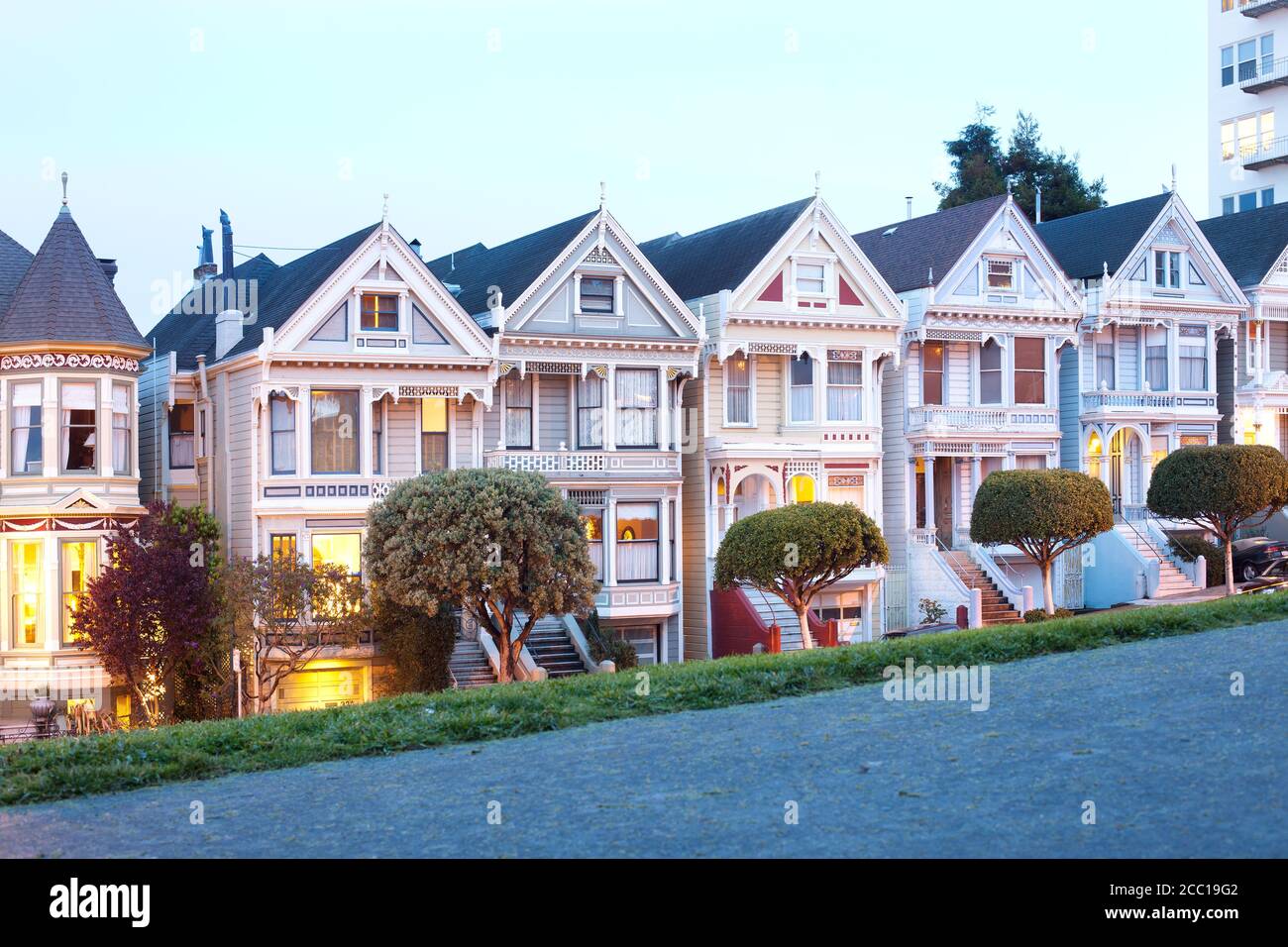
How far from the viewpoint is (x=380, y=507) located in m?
36.4

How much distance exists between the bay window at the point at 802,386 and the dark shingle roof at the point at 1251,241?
653 inches

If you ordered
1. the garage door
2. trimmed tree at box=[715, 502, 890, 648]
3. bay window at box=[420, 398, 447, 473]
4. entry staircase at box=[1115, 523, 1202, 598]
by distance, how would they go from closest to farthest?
trimmed tree at box=[715, 502, 890, 648] → the garage door → bay window at box=[420, 398, 447, 473] → entry staircase at box=[1115, 523, 1202, 598]

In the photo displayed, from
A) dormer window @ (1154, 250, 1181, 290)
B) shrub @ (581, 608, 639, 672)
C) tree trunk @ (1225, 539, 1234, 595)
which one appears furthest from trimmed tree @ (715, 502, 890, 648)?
dormer window @ (1154, 250, 1181, 290)

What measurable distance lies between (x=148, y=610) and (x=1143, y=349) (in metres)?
31.2

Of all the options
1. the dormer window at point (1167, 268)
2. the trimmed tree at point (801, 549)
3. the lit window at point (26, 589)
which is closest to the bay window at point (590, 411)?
the trimmed tree at point (801, 549)

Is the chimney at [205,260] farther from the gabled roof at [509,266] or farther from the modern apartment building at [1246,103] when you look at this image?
the modern apartment building at [1246,103]

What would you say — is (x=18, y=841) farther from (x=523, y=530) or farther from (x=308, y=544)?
(x=308, y=544)

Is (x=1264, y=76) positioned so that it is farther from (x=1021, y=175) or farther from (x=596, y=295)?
(x=596, y=295)

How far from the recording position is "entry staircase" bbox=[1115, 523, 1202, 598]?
47.1 metres

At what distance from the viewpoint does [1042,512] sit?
41.5 meters

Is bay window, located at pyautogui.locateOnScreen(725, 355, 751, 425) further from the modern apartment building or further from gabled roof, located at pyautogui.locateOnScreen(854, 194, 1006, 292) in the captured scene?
the modern apartment building

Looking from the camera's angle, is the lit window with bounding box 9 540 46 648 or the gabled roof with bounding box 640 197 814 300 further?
the gabled roof with bounding box 640 197 814 300

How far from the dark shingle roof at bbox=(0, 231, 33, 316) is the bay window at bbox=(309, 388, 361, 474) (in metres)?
7.96

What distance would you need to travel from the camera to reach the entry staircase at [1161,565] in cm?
4712
